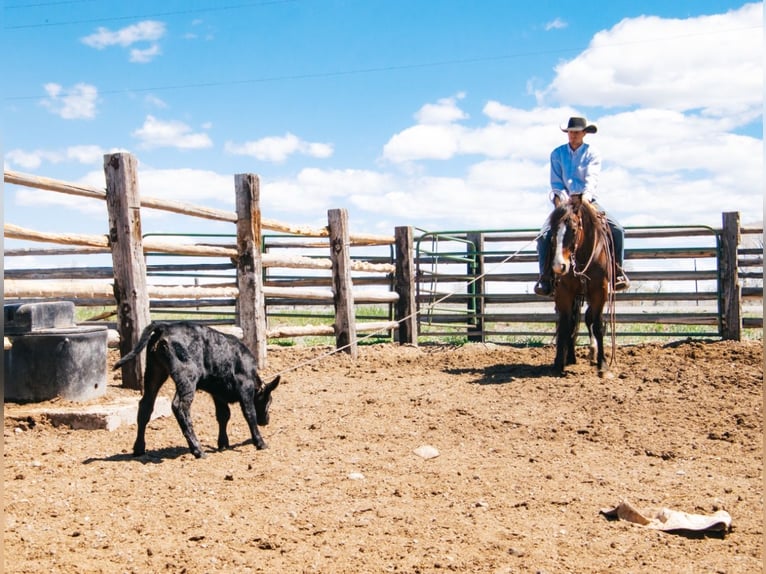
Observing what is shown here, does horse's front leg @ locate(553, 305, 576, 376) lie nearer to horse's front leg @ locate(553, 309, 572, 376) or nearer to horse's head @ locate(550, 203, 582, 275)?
horse's front leg @ locate(553, 309, 572, 376)

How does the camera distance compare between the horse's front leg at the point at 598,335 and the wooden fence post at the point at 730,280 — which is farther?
the wooden fence post at the point at 730,280

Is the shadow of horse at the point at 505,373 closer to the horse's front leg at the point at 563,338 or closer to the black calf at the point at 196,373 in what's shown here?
the horse's front leg at the point at 563,338

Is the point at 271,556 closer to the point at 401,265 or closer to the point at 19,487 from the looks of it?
the point at 19,487

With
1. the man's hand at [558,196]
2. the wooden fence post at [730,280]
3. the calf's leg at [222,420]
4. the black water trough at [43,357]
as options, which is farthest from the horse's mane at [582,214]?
the black water trough at [43,357]

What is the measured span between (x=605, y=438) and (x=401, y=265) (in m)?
6.88

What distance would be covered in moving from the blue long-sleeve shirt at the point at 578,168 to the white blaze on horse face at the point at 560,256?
0.81m

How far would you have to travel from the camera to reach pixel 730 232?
476 inches

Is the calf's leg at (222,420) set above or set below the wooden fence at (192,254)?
below

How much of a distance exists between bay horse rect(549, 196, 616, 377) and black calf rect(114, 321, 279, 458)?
3842mm

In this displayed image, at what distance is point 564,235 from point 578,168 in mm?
1142

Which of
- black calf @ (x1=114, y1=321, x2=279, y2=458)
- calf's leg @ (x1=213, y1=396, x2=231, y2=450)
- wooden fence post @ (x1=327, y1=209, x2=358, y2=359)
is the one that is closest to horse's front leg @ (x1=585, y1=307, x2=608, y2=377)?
wooden fence post @ (x1=327, y1=209, x2=358, y2=359)

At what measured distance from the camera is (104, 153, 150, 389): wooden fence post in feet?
23.1

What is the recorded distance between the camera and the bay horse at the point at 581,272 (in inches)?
324

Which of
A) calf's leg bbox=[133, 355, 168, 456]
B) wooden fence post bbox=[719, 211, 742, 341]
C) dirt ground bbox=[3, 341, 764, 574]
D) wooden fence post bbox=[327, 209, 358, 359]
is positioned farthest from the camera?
wooden fence post bbox=[719, 211, 742, 341]
